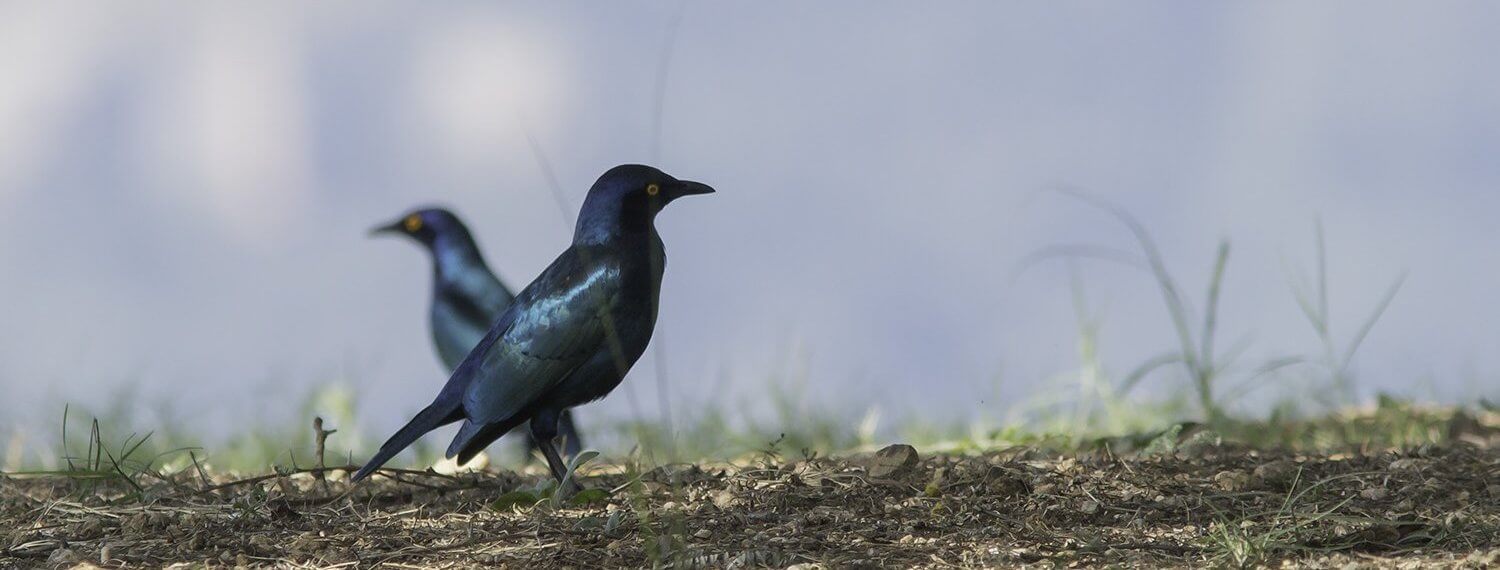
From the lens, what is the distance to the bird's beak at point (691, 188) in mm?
4672

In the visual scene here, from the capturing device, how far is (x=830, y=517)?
12.7 ft

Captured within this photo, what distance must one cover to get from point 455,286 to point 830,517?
4.48 metres

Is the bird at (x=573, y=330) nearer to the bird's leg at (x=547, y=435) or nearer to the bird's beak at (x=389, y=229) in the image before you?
the bird's leg at (x=547, y=435)

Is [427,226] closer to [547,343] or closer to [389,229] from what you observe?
[389,229]

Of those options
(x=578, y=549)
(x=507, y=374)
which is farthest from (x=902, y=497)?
(x=507, y=374)

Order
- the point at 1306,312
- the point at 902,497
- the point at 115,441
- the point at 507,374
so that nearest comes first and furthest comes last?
the point at 902,497
the point at 507,374
the point at 1306,312
the point at 115,441

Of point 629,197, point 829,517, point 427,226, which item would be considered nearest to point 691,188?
point 629,197

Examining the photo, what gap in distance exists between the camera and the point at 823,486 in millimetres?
4133

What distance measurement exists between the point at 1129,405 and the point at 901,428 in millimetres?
988

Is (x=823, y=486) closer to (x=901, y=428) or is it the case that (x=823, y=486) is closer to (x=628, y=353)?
(x=628, y=353)

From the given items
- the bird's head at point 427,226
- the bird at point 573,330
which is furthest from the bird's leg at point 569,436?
the bird at point 573,330

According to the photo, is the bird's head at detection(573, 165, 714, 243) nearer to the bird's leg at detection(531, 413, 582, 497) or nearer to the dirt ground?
the bird's leg at detection(531, 413, 582, 497)

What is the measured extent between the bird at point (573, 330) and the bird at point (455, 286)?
2.76m

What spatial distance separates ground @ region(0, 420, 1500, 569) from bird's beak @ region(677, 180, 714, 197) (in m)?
0.83
